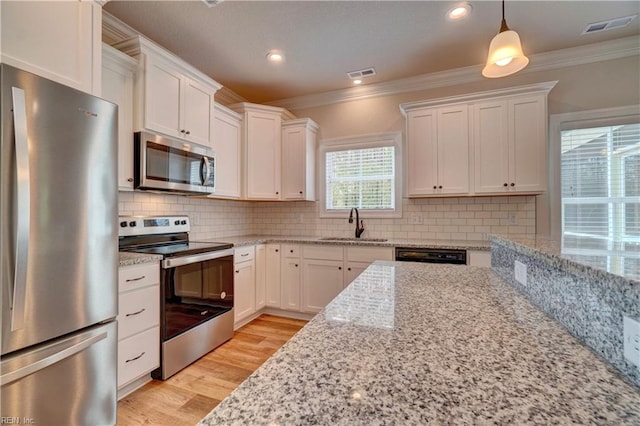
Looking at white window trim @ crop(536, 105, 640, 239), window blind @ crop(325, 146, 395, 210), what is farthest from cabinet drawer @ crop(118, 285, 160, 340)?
white window trim @ crop(536, 105, 640, 239)

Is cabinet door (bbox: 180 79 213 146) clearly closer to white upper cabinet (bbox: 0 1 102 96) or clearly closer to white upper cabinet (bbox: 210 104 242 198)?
white upper cabinet (bbox: 210 104 242 198)

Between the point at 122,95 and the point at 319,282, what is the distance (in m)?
2.46

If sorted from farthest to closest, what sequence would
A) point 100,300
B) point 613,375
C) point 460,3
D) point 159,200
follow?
point 159,200
point 460,3
point 100,300
point 613,375

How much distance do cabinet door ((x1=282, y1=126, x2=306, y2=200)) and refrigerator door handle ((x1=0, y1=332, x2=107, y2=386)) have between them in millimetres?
2433

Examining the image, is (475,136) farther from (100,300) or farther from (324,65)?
(100,300)

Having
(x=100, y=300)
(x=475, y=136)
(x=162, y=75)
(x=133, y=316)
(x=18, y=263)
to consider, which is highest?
(x=162, y=75)

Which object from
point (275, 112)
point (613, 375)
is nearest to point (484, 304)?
point (613, 375)

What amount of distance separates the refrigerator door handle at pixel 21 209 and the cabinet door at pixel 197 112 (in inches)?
56.2

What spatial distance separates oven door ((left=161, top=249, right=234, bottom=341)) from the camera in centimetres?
209

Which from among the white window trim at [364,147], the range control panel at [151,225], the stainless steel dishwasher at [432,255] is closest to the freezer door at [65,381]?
the range control panel at [151,225]

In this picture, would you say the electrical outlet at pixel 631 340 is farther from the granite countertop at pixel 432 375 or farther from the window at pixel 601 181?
the window at pixel 601 181

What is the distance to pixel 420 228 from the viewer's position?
11.1 feet

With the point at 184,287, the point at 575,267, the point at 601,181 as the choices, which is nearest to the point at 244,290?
the point at 184,287

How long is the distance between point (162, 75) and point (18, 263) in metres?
1.80
